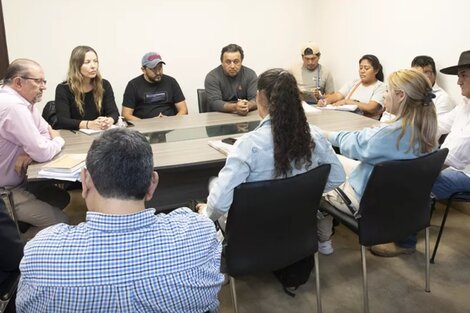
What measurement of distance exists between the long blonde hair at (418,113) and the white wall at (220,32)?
1797 mm

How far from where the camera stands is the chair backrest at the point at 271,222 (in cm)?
151

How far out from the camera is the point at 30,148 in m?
2.11

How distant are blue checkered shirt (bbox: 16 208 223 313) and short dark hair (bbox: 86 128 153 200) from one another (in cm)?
8

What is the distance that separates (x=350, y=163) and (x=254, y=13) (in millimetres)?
3059

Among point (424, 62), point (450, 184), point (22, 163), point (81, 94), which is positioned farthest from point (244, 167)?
point (424, 62)

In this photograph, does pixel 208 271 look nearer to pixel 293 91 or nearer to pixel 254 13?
pixel 293 91

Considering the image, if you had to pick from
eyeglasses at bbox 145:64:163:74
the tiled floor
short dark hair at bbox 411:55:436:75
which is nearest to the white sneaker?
the tiled floor

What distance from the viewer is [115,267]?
919mm

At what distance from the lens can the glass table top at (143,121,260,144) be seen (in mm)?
2645

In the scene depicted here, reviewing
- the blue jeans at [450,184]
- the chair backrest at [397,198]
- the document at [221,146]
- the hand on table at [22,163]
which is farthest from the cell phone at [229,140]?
the blue jeans at [450,184]

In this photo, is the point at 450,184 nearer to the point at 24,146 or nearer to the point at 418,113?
the point at 418,113

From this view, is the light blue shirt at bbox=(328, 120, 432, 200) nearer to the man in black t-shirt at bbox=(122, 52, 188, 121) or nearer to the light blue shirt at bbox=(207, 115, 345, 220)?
the light blue shirt at bbox=(207, 115, 345, 220)

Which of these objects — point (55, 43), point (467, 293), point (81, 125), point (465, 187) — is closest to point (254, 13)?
point (55, 43)

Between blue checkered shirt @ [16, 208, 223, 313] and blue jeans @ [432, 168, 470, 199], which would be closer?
blue checkered shirt @ [16, 208, 223, 313]
